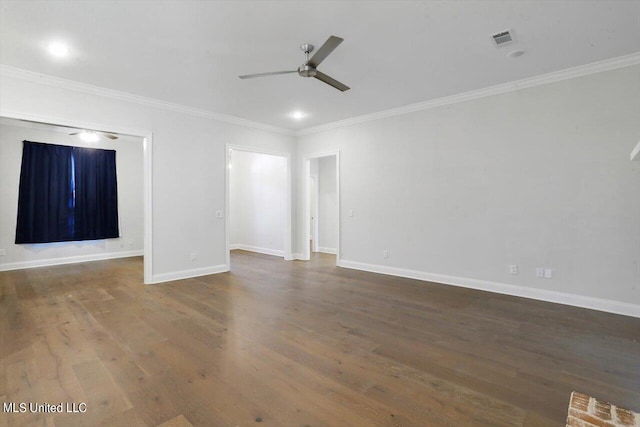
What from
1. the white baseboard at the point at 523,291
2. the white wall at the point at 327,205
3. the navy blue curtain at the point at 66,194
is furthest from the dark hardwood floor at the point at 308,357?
the white wall at the point at 327,205

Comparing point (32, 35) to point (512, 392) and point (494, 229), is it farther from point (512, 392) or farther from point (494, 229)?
point (494, 229)

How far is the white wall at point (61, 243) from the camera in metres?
5.96

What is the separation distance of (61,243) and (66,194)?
1080 mm

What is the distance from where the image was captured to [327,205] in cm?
840

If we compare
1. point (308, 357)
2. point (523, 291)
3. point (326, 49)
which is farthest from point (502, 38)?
point (308, 357)

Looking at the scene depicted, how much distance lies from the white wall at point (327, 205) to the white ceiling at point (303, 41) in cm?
393

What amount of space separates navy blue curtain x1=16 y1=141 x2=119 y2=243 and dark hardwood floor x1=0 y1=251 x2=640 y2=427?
2577mm

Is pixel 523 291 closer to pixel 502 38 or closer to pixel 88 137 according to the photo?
pixel 502 38

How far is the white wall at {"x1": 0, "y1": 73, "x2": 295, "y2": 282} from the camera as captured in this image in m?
3.91

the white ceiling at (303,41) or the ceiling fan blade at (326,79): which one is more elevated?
the white ceiling at (303,41)

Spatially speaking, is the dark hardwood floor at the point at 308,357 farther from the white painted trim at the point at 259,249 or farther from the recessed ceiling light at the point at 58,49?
the white painted trim at the point at 259,249

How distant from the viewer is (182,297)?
13.4 feet

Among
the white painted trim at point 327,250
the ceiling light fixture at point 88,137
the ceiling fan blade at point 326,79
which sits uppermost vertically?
the ceiling light fixture at point 88,137

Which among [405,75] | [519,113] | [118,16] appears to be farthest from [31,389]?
[519,113]
